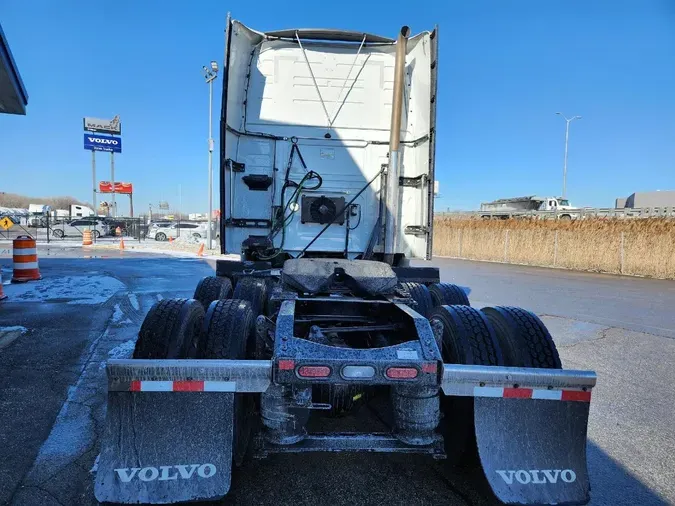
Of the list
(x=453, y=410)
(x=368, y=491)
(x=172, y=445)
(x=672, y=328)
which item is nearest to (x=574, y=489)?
(x=453, y=410)

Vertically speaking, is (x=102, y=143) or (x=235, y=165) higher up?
(x=102, y=143)

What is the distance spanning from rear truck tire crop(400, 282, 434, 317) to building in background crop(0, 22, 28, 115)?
21.8 ft

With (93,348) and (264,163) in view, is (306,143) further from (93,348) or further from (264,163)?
(93,348)

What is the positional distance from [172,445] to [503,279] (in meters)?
13.1

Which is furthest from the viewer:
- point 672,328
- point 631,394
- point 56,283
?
point 56,283

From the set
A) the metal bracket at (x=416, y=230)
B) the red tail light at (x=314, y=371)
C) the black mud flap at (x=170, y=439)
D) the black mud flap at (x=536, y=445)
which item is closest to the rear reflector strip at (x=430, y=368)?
the black mud flap at (x=536, y=445)

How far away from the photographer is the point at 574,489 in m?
2.26

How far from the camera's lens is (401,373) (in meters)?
2.17

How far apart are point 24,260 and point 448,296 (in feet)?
33.6

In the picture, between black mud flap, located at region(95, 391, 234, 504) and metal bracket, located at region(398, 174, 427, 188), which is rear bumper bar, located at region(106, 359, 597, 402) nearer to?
black mud flap, located at region(95, 391, 234, 504)

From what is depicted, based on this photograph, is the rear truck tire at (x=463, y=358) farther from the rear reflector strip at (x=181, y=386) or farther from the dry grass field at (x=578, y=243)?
the dry grass field at (x=578, y=243)

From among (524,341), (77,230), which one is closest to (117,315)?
(524,341)

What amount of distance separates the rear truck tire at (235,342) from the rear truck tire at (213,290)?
1.68 metres

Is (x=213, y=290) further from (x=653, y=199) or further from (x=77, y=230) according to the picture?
(x=653, y=199)
